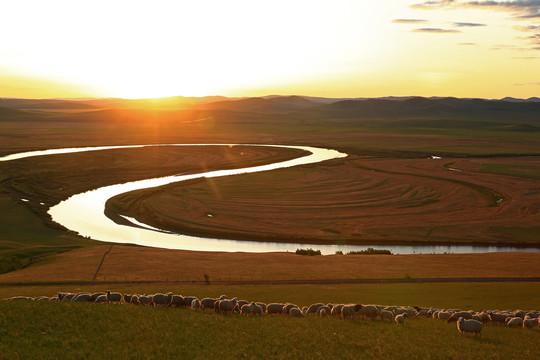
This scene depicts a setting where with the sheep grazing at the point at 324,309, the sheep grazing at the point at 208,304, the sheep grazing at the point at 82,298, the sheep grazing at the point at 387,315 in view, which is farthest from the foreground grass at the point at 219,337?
the sheep grazing at the point at 82,298

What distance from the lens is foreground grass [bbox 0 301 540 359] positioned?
658 inches

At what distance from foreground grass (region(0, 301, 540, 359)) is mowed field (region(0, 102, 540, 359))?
8 cm

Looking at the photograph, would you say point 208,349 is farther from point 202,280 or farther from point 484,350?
point 202,280

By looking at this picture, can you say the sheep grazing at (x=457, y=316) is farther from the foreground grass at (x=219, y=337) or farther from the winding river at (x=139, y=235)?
the winding river at (x=139, y=235)

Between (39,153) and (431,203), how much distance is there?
97.2m

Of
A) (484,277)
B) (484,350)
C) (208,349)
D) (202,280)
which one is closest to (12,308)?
(208,349)

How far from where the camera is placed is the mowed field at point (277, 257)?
1786 centimetres

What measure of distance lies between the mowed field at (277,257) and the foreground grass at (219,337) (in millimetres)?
76

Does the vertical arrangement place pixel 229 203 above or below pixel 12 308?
below

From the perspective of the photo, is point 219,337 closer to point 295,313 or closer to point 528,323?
point 295,313

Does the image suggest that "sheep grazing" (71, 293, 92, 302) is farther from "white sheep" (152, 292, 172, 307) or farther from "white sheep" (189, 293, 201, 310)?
"white sheep" (189, 293, 201, 310)

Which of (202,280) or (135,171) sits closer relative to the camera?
(202,280)

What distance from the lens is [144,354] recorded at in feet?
53.7

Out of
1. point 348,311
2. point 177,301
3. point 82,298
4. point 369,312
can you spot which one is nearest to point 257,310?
point 177,301
